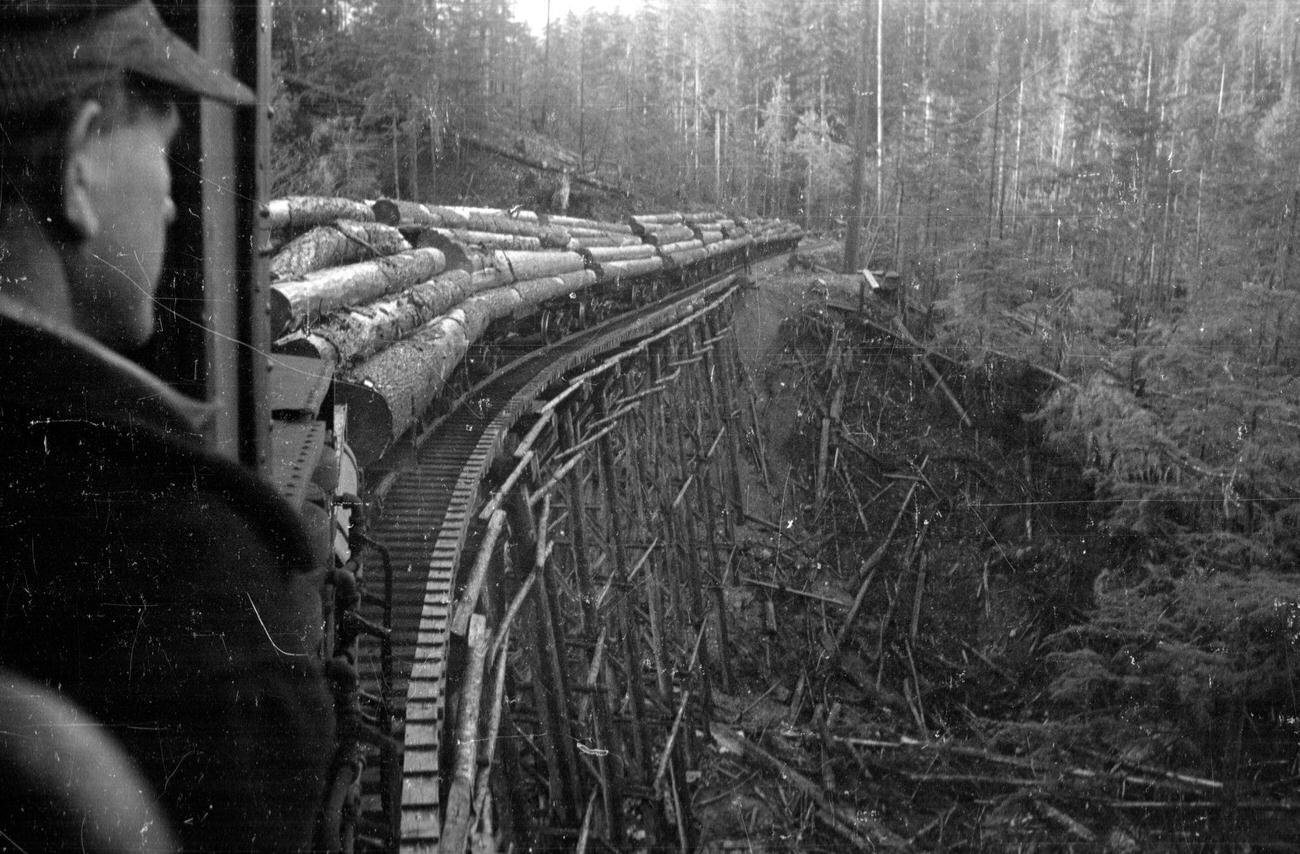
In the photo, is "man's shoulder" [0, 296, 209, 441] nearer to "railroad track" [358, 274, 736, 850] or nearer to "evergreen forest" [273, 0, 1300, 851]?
"railroad track" [358, 274, 736, 850]

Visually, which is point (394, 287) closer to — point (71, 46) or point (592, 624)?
point (592, 624)

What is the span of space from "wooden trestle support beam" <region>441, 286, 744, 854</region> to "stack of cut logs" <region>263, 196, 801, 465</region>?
2.30 feet

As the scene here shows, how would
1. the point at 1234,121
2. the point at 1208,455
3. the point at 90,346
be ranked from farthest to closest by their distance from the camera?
the point at 1234,121, the point at 1208,455, the point at 90,346

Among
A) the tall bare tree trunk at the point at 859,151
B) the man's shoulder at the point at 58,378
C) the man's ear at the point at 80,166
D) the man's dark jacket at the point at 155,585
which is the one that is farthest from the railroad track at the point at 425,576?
the tall bare tree trunk at the point at 859,151

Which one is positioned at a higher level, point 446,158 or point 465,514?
point 446,158

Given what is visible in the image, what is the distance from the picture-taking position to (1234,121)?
13.0m

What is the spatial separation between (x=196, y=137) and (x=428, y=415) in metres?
4.55

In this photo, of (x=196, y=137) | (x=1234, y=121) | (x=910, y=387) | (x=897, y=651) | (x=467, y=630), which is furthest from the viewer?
(x=910, y=387)

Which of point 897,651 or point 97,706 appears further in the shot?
point 897,651

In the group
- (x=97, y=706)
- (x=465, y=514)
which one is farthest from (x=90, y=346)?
(x=465, y=514)

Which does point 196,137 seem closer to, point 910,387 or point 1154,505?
point 1154,505

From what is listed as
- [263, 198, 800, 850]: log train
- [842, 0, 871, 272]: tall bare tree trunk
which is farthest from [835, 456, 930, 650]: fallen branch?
[842, 0, 871, 272]: tall bare tree trunk

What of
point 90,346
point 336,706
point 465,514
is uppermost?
point 90,346

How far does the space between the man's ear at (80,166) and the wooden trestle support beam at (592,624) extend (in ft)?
6.64
